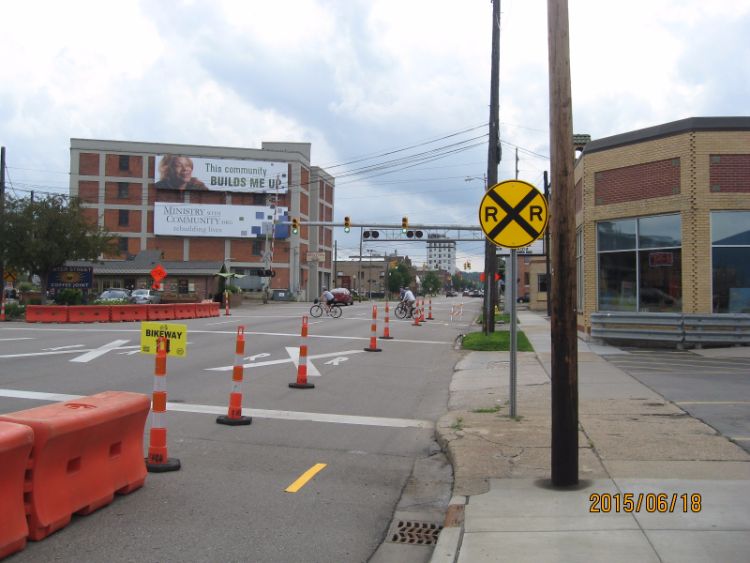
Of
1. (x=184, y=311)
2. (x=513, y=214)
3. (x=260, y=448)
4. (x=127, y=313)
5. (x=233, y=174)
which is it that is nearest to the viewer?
(x=260, y=448)

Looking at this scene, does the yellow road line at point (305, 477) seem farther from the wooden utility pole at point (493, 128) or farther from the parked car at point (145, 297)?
the parked car at point (145, 297)

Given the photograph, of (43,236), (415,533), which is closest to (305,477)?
(415,533)

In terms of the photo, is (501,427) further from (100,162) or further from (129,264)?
(100,162)

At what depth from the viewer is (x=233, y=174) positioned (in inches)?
2876

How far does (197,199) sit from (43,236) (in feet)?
134

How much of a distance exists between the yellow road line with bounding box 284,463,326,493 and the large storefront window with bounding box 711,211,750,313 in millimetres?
14386

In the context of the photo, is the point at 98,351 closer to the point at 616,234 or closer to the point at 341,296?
the point at 616,234

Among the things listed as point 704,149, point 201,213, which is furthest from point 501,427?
point 201,213

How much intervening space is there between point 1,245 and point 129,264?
3246 cm

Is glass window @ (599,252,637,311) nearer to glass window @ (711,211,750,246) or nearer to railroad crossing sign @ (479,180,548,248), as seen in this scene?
glass window @ (711,211,750,246)

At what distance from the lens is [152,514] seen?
16.8 feet

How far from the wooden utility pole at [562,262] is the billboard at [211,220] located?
66810 mm
